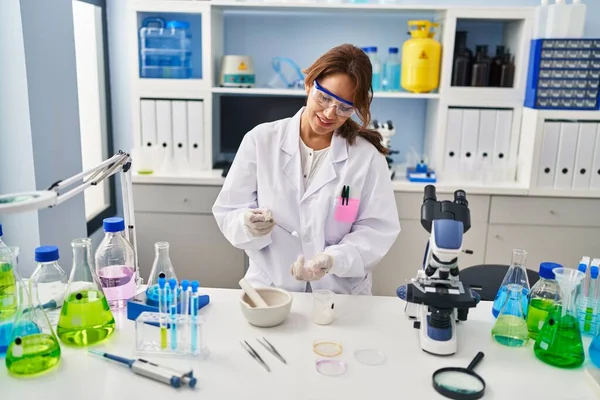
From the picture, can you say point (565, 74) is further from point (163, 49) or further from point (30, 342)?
point (30, 342)

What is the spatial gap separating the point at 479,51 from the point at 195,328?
8.24 feet

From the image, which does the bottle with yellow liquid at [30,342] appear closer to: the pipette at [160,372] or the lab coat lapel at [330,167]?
the pipette at [160,372]

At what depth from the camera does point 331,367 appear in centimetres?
120

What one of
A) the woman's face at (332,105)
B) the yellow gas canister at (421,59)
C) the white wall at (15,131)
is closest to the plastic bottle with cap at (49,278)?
the woman's face at (332,105)

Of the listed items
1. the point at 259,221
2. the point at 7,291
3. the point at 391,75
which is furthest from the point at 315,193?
the point at 391,75

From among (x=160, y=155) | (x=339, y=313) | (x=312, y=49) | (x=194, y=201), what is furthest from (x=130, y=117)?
(x=339, y=313)

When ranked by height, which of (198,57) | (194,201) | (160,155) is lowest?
(194,201)

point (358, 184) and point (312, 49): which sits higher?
point (312, 49)

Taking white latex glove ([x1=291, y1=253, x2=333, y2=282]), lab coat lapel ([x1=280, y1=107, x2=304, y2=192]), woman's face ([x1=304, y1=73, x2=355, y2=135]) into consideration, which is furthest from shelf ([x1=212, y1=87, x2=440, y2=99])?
white latex glove ([x1=291, y1=253, x2=333, y2=282])

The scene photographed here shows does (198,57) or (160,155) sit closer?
(160,155)

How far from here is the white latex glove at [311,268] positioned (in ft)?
4.86

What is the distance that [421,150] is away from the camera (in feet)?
11.4

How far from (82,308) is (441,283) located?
0.85 metres

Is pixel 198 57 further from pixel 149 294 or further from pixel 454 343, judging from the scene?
pixel 454 343
